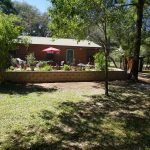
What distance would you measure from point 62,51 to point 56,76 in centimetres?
1420

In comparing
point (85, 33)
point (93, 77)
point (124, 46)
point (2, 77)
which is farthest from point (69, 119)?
point (124, 46)

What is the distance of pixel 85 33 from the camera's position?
580 inches

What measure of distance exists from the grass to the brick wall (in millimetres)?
2398

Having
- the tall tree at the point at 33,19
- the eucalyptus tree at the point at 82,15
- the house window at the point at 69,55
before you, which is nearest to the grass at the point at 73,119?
the eucalyptus tree at the point at 82,15

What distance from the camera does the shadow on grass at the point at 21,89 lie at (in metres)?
14.9

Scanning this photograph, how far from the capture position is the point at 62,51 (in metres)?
32.7

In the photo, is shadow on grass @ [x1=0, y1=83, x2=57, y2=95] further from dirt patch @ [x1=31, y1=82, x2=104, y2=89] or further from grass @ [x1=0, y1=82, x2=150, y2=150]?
dirt patch @ [x1=31, y1=82, x2=104, y2=89]

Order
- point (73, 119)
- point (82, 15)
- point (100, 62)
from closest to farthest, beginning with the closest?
point (73, 119), point (82, 15), point (100, 62)

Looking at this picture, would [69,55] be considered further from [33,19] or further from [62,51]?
[33,19]

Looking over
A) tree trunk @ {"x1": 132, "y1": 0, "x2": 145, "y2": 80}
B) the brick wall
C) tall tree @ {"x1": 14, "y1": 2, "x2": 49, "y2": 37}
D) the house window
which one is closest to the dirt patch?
the brick wall

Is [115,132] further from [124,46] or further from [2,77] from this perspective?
[124,46]

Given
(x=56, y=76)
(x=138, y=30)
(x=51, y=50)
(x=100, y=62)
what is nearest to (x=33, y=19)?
(x=51, y=50)

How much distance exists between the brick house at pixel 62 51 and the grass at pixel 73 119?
1638 cm

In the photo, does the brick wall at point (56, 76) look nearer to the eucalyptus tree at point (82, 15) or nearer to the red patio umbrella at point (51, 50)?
the eucalyptus tree at point (82, 15)
